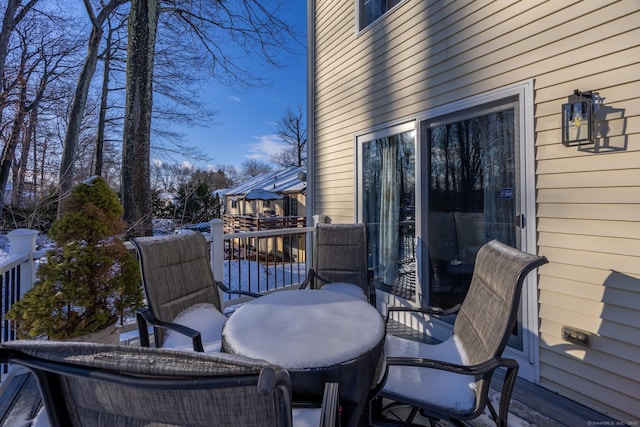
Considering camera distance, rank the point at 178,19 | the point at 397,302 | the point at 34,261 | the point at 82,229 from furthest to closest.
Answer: the point at 178,19, the point at 397,302, the point at 34,261, the point at 82,229

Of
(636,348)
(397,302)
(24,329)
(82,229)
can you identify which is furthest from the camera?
(397,302)

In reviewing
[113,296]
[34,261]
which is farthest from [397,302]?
Answer: [34,261]

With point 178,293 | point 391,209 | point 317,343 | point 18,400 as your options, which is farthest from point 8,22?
point 317,343

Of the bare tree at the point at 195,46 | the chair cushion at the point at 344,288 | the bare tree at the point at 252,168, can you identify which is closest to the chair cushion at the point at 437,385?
the chair cushion at the point at 344,288

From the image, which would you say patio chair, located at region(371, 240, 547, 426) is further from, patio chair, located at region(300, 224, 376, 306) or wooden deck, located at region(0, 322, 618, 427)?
patio chair, located at region(300, 224, 376, 306)

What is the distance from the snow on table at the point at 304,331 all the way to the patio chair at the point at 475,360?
22 cm

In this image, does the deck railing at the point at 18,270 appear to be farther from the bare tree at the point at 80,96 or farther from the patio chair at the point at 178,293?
the bare tree at the point at 80,96

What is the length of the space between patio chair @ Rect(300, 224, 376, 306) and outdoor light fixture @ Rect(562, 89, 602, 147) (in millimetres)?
2027

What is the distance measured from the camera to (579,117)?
211 centimetres

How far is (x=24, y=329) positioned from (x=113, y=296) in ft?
1.80

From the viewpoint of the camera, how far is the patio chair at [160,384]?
0.56 metres

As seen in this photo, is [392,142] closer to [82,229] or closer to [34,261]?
[82,229]

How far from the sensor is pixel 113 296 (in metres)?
2.47

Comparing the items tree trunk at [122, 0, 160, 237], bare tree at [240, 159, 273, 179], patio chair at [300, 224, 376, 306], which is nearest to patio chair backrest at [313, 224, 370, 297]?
patio chair at [300, 224, 376, 306]
